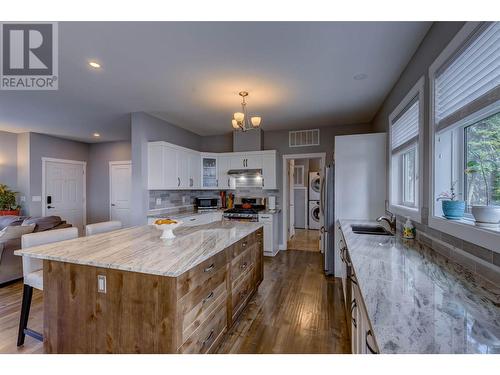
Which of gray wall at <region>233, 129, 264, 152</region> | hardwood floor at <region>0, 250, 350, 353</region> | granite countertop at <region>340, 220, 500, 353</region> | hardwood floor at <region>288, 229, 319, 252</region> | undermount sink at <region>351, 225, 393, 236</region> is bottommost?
hardwood floor at <region>288, 229, 319, 252</region>

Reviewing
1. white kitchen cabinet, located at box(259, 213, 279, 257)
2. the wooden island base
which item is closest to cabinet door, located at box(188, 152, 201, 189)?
white kitchen cabinet, located at box(259, 213, 279, 257)

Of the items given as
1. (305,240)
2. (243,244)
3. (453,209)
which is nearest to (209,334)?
(243,244)

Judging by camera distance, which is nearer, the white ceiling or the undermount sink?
the white ceiling

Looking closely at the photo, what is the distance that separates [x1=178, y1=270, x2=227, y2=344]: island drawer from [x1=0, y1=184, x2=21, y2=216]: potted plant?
566 centimetres

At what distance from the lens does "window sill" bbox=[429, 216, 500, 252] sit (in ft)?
3.49

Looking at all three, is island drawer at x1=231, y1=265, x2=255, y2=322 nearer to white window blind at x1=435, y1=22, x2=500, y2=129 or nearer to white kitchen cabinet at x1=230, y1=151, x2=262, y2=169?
white window blind at x1=435, y1=22, x2=500, y2=129

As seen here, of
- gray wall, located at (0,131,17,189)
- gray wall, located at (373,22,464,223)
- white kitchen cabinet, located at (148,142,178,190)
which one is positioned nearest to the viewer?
gray wall, located at (373,22,464,223)

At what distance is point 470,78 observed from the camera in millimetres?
1333

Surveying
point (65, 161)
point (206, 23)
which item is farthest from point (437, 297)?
point (65, 161)

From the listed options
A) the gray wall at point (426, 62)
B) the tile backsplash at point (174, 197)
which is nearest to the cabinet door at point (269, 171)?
the tile backsplash at point (174, 197)

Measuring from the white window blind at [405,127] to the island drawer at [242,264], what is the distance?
6.80 feet

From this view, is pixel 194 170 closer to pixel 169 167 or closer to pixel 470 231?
pixel 169 167

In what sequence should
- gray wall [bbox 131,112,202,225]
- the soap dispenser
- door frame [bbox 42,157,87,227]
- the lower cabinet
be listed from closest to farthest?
the lower cabinet → the soap dispenser → gray wall [bbox 131,112,202,225] → door frame [bbox 42,157,87,227]
